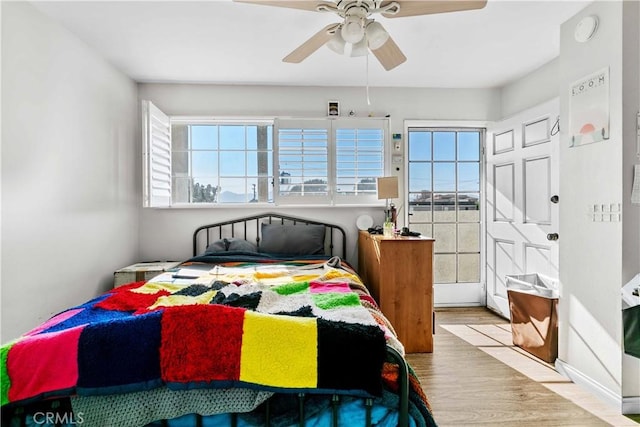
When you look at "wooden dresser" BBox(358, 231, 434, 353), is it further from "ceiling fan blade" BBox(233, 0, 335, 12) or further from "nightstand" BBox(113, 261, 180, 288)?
"nightstand" BBox(113, 261, 180, 288)

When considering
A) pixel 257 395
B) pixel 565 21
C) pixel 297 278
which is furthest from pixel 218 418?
pixel 565 21

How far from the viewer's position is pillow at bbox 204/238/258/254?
11.1 ft

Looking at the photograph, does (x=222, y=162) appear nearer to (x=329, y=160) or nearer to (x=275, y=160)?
(x=275, y=160)

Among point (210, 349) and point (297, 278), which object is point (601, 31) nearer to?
point (297, 278)

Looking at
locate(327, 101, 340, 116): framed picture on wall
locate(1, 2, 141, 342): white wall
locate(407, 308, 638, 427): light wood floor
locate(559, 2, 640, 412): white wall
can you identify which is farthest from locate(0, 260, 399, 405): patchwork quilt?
locate(327, 101, 340, 116): framed picture on wall

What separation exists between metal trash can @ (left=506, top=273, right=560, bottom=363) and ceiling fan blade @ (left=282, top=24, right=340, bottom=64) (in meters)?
2.51

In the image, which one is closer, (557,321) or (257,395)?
(257,395)

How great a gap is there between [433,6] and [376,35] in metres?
0.32

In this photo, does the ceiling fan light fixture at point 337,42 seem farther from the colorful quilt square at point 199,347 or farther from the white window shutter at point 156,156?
the white window shutter at point 156,156

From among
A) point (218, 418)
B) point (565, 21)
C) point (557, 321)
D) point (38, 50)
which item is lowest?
point (557, 321)

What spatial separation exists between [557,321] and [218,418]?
264 centimetres

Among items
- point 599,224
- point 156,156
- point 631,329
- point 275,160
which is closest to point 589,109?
point 599,224

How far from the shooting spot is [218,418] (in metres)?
1.12

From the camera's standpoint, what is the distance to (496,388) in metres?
2.29
